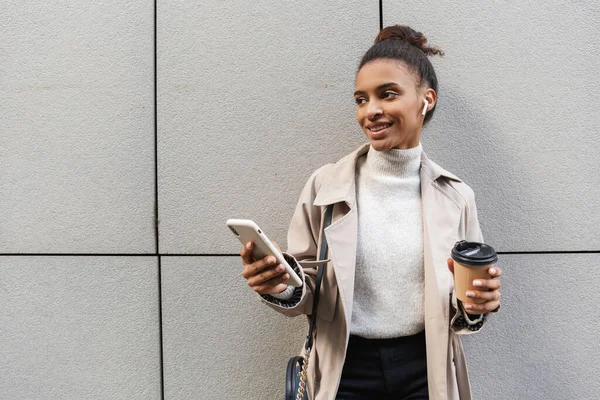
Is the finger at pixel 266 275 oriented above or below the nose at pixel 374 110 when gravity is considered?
below

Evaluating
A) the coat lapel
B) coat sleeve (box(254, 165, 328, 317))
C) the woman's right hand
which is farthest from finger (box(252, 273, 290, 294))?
the coat lapel

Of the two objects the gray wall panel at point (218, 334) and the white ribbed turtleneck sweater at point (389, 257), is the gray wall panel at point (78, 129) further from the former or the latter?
the white ribbed turtleneck sweater at point (389, 257)

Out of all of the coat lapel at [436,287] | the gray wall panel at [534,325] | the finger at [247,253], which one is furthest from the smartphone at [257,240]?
the gray wall panel at [534,325]

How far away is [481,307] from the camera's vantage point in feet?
4.63

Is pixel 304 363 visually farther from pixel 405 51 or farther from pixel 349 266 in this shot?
pixel 405 51

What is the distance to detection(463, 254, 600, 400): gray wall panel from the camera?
6.89 ft

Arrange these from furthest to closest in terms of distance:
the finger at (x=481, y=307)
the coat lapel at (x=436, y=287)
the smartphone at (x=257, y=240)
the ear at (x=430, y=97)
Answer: the ear at (x=430, y=97) < the coat lapel at (x=436, y=287) < the finger at (x=481, y=307) < the smartphone at (x=257, y=240)

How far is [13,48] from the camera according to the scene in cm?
213

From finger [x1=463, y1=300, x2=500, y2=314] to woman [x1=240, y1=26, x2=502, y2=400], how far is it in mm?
87

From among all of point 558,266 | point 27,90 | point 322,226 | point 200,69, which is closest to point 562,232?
point 558,266

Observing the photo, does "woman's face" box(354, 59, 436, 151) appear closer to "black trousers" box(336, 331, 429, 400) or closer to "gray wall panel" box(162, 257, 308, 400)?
"black trousers" box(336, 331, 429, 400)

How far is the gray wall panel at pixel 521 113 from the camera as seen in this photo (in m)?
2.09

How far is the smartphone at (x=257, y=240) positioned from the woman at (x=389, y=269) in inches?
4.3

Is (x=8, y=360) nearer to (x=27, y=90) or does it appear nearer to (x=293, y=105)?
(x=27, y=90)
